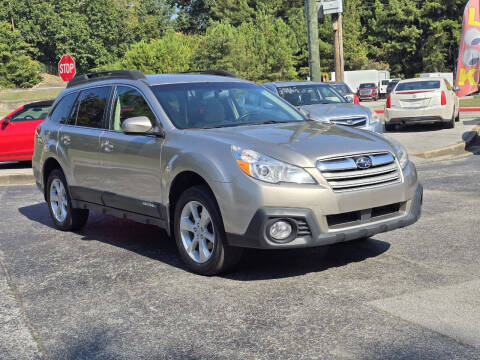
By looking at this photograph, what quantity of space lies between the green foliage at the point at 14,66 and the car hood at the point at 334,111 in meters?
66.1

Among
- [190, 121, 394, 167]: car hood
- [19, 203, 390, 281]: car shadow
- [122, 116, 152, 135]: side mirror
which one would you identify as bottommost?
[19, 203, 390, 281]: car shadow

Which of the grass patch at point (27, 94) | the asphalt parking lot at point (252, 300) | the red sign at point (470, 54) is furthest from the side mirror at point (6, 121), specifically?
the grass patch at point (27, 94)

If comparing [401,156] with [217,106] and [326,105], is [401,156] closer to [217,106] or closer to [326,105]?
[217,106]

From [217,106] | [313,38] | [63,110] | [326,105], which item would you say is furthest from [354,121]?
[217,106]

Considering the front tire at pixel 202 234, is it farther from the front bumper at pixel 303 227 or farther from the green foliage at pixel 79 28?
the green foliage at pixel 79 28

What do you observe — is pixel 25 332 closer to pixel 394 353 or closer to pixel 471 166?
pixel 394 353

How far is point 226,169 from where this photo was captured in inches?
209

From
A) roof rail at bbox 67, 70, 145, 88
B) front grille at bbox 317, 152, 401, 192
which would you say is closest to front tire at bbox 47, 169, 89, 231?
roof rail at bbox 67, 70, 145, 88

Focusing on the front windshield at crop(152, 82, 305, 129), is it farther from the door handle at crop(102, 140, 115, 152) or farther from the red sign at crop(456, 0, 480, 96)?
the red sign at crop(456, 0, 480, 96)

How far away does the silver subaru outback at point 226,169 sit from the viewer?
204 inches

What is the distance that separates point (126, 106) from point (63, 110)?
1611 mm

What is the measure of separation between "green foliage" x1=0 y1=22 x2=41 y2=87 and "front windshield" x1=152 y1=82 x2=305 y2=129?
2829 inches

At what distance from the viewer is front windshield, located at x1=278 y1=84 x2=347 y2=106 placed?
14370mm

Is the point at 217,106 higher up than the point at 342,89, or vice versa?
the point at 217,106
